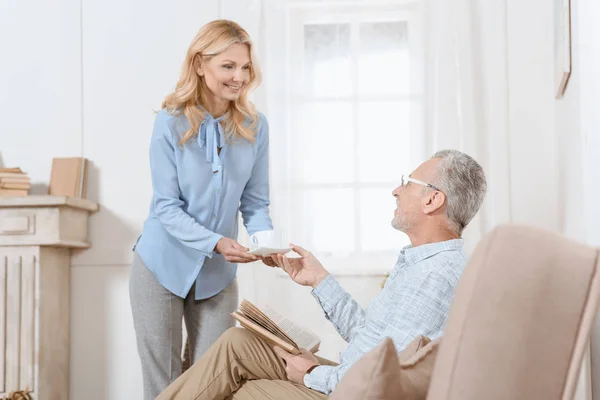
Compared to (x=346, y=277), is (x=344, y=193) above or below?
above

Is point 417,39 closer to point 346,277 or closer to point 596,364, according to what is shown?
point 346,277

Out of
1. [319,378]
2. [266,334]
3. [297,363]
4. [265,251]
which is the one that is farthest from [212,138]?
[319,378]

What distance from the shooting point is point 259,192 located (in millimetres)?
3059

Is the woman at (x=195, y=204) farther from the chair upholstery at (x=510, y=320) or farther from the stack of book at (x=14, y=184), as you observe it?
the chair upholstery at (x=510, y=320)

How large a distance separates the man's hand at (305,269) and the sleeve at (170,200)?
325 mm

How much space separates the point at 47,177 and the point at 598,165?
2943mm

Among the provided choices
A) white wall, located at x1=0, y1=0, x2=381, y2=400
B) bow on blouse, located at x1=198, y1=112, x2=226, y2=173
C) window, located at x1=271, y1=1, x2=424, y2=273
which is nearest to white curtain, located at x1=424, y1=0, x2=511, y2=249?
window, located at x1=271, y1=1, x2=424, y2=273

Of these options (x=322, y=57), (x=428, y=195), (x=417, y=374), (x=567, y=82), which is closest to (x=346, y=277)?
(x=322, y=57)

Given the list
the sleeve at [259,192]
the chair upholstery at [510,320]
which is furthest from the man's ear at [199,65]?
the chair upholstery at [510,320]

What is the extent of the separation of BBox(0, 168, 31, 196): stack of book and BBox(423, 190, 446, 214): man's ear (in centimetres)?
239

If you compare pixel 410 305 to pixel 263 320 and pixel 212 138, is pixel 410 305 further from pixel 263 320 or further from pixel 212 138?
pixel 212 138

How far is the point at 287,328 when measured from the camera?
94.1 inches

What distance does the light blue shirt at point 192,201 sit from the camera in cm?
283

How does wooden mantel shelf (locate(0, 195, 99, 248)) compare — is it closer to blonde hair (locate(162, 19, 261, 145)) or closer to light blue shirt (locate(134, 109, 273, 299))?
light blue shirt (locate(134, 109, 273, 299))
